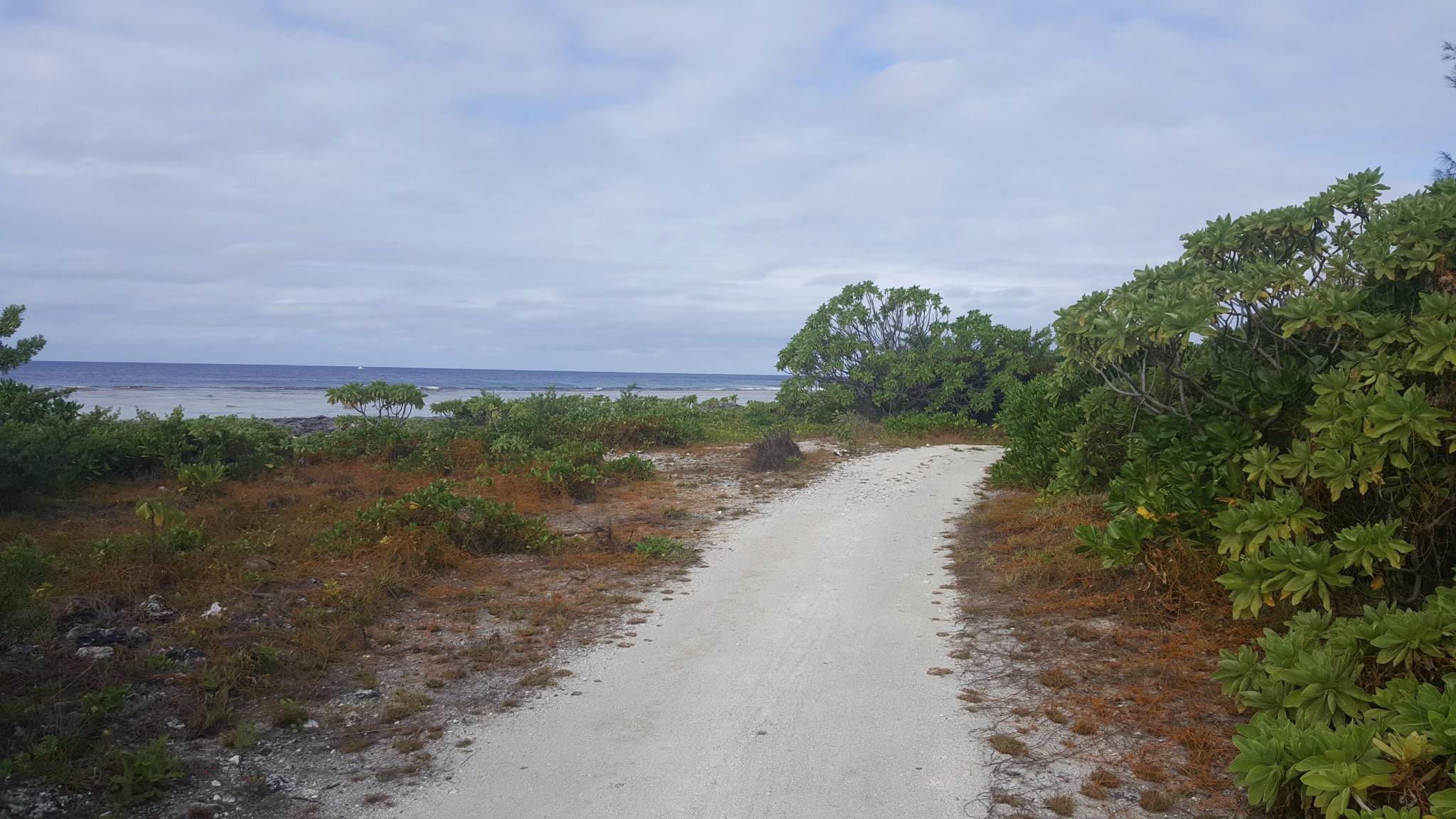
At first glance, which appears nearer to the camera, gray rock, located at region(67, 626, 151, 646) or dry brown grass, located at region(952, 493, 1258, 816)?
dry brown grass, located at region(952, 493, 1258, 816)

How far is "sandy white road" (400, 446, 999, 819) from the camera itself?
379 centimetres

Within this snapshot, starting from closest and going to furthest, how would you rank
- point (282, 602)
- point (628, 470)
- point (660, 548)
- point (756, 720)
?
point (756, 720) → point (282, 602) → point (660, 548) → point (628, 470)

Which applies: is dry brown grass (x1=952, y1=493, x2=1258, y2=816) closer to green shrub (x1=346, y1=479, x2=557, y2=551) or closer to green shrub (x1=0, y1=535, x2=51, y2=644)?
green shrub (x1=346, y1=479, x2=557, y2=551)

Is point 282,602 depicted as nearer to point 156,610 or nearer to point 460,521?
point 156,610

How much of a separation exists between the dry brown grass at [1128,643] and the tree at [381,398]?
12108 millimetres

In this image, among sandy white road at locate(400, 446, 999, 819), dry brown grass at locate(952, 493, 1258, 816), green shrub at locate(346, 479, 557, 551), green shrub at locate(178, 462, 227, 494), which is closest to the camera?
sandy white road at locate(400, 446, 999, 819)

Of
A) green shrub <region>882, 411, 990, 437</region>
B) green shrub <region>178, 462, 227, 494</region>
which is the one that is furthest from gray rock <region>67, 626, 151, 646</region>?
green shrub <region>882, 411, 990, 437</region>

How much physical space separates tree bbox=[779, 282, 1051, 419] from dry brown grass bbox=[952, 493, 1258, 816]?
14.3 m

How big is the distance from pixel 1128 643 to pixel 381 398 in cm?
1473

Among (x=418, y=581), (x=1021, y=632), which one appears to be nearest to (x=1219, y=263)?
(x=1021, y=632)

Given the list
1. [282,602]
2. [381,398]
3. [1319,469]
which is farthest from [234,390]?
[1319,469]

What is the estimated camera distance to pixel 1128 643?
5.76 meters

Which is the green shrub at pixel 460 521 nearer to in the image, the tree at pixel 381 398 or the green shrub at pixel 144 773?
the green shrub at pixel 144 773

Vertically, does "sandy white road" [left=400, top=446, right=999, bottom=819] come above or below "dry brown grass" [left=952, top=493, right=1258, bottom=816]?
below
